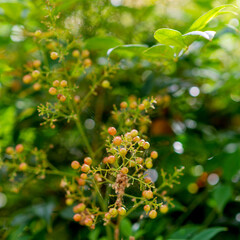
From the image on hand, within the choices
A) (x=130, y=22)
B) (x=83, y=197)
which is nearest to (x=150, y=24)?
(x=130, y=22)

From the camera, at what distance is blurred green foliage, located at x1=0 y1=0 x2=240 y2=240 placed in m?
0.83

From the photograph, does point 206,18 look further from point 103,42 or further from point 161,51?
point 103,42

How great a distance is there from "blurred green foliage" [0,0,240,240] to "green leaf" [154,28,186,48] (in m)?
0.24

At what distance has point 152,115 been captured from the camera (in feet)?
2.52

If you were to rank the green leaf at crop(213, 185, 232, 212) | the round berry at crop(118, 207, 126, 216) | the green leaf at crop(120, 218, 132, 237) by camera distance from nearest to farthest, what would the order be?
the round berry at crop(118, 207, 126, 216) → the green leaf at crop(120, 218, 132, 237) → the green leaf at crop(213, 185, 232, 212)

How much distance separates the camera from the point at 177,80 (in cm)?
97

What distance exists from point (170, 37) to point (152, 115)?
27 centimetres

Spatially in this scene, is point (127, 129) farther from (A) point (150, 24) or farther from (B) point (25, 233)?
(A) point (150, 24)

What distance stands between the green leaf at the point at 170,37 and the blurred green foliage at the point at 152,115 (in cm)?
24

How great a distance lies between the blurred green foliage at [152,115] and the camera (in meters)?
0.83

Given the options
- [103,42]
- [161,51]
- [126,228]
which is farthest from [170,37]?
[126,228]

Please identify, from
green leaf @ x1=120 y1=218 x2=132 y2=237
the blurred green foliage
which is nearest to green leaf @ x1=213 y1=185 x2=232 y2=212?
the blurred green foliage

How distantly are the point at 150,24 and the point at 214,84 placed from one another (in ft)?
1.05

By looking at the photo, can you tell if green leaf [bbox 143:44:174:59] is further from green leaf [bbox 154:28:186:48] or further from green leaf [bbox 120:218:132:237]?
green leaf [bbox 120:218:132:237]
